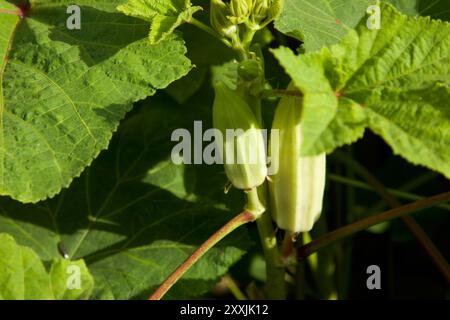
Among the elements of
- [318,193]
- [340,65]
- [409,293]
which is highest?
[340,65]

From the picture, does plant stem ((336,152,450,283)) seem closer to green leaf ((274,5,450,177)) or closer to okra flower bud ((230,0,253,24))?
green leaf ((274,5,450,177))

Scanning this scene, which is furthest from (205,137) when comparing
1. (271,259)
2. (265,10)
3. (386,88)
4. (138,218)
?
(386,88)

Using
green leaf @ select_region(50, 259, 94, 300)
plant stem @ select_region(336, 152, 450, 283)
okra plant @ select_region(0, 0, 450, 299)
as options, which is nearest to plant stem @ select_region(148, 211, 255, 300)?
okra plant @ select_region(0, 0, 450, 299)

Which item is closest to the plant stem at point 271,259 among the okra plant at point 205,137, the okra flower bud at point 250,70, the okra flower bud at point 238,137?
the okra plant at point 205,137

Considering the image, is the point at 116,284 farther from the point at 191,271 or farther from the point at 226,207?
the point at 226,207

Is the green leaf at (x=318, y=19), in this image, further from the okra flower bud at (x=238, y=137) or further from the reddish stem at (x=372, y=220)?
the reddish stem at (x=372, y=220)

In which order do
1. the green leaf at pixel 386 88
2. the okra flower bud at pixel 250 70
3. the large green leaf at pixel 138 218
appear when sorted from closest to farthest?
the green leaf at pixel 386 88 → the okra flower bud at pixel 250 70 → the large green leaf at pixel 138 218

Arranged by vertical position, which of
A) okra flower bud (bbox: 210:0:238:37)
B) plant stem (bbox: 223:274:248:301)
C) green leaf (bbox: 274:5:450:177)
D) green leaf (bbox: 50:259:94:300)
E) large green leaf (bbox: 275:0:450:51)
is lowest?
plant stem (bbox: 223:274:248:301)

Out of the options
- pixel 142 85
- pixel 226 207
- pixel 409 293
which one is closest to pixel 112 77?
pixel 142 85
